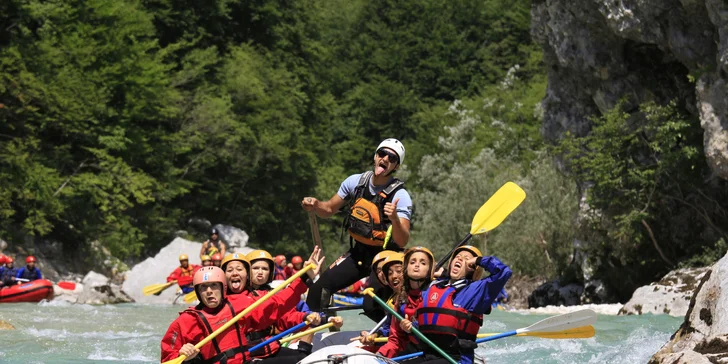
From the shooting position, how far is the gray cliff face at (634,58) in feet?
59.6

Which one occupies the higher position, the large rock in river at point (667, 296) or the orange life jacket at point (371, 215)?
the orange life jacket at point (371, 215)

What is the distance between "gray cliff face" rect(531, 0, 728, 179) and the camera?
18.2 metres

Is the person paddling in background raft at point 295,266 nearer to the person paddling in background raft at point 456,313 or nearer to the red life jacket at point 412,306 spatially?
the red life jacket at point 412,306

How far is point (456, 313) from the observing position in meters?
6.91

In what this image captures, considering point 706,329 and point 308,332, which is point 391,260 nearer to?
point 308,332

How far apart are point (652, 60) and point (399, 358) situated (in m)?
15.9

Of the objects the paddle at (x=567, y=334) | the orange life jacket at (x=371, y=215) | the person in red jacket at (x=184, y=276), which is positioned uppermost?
the orange life jacket at (x=371, y=215)

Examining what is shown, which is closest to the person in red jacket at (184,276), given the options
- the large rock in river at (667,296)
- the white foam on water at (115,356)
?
the large rock in river at (667,296)

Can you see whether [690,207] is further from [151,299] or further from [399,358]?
[399,358]

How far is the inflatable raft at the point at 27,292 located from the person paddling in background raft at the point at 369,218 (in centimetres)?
1381

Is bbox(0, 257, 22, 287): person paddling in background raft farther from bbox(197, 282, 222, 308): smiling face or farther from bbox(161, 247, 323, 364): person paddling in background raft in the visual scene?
bbox(197, 282, 222, 308): smiling face

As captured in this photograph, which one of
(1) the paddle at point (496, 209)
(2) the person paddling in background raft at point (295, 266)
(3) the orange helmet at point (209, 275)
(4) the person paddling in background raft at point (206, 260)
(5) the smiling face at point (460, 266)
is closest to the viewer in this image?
(3) the orange helmet at point (209, 275)

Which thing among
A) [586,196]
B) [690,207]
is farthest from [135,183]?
[690,207]

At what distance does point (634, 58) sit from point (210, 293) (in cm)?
1639
